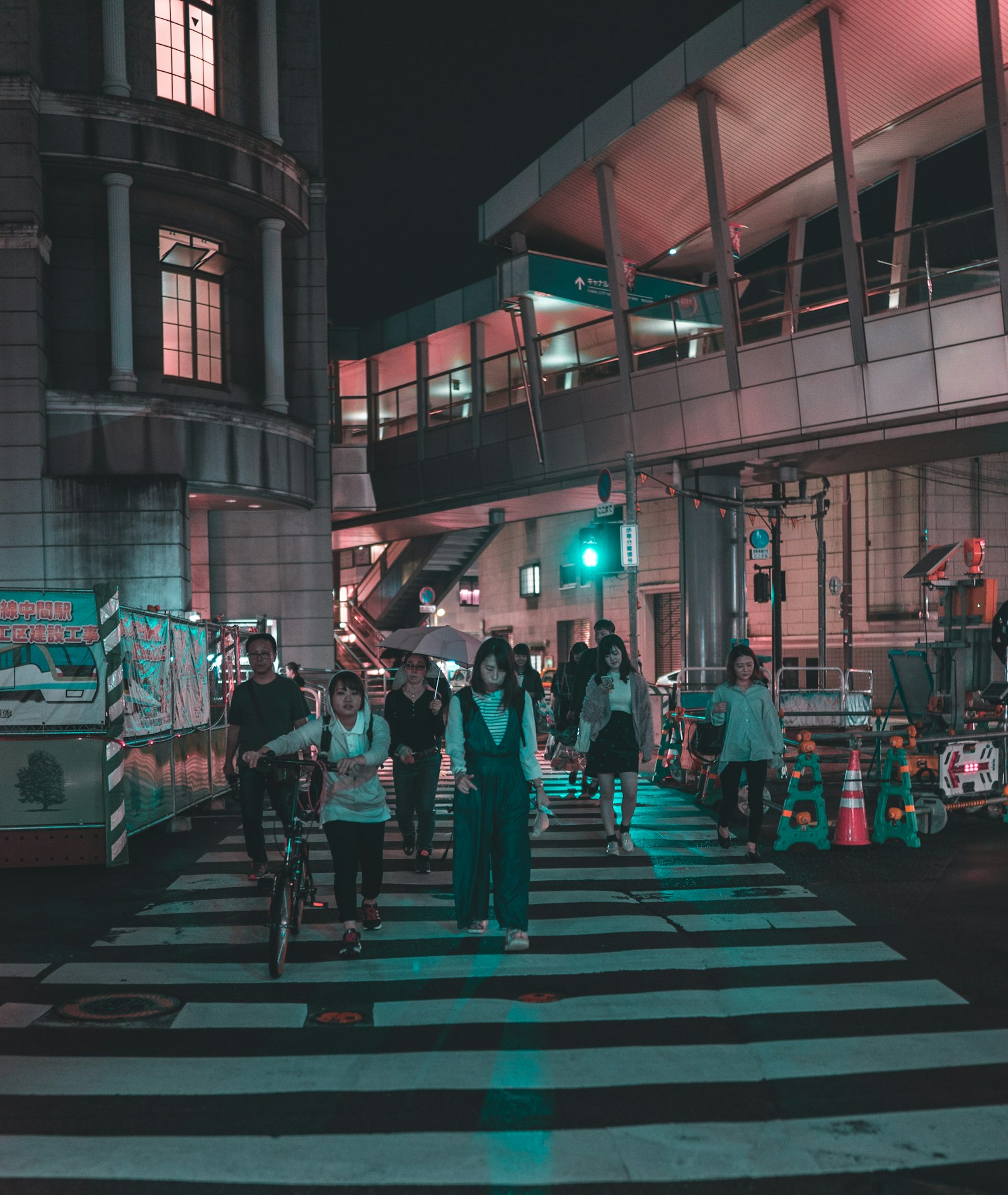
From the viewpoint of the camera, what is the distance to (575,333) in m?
25.1

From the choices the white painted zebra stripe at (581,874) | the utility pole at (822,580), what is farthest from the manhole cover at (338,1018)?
the utility pole at (822,580)

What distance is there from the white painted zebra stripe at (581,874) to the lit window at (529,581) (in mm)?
35263

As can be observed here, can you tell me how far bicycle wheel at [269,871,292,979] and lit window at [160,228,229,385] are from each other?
676 inches

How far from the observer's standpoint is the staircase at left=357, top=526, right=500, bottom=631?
120 ft

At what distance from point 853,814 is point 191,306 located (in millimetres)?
16781

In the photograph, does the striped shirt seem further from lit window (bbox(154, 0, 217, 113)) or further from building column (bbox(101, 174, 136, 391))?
lit window (bbox(154, 0, 217, 113))

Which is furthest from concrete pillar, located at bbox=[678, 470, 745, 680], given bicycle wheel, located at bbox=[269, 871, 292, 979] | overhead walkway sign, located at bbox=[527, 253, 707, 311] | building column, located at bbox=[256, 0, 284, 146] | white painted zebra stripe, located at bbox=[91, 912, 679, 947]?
bicycle wheel, located at bbox=[269, 871, 292, 979]

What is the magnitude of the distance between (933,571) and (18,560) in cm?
1500

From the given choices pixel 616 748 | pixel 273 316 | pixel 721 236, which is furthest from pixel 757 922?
pixel 273 316

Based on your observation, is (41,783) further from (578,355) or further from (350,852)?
(578,355)

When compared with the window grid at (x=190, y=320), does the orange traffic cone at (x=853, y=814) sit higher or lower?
lower

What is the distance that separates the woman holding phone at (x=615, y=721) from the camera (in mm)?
11055

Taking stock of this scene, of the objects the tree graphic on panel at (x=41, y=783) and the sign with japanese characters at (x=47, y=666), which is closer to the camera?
the tree graphic on panel at (x=41, y=783)

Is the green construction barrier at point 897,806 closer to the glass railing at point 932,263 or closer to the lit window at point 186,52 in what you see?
the glass railing at point 932,263
